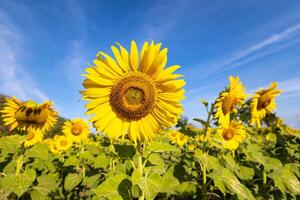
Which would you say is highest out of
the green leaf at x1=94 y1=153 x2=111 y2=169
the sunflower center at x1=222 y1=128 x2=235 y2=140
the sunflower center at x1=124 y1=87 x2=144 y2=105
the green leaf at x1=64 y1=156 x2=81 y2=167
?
the sunflower center at x1=222 y1=128 x2=235 y2=140

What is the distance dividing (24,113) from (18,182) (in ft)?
3.70

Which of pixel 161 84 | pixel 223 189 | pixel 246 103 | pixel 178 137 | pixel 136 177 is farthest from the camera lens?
pixel 178 137

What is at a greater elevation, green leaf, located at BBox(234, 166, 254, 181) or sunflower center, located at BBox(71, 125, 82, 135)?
sunflower center, located at BBox(71, 125, 82, 135)

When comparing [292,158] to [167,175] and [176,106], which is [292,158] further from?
[176,106]

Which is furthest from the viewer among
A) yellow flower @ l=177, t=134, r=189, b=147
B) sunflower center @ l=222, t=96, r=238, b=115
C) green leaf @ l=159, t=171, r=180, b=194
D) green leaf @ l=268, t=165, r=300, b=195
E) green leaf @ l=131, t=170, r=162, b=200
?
yellow flower @ l=177, t=134, r=189, b=147

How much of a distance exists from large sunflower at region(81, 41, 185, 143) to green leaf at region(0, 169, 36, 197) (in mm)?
1927

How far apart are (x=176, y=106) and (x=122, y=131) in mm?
583

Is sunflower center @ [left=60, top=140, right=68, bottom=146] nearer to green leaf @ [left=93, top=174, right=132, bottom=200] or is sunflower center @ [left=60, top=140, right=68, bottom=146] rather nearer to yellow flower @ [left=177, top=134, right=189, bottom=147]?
yellow flower @ [left=177, top=134, right=189, bottom=147]

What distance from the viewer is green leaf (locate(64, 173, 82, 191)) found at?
5188mm

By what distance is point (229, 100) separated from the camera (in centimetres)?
423

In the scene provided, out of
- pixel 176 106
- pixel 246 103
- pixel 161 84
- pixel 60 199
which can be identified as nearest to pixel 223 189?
pixel 176 106

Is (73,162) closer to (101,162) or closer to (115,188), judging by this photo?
(101,162)

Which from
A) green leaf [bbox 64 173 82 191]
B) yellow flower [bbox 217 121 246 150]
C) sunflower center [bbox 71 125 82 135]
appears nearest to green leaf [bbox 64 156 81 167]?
green leaf [bbox 64 173 82 191]

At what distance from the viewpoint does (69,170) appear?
20.9ft
